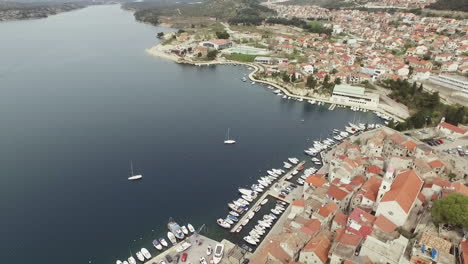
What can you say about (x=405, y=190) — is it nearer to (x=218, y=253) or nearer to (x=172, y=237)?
(x=218, y=253)

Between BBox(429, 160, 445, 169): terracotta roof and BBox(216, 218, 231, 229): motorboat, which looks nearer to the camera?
BBox(216, 218, 231, 229): motorboat

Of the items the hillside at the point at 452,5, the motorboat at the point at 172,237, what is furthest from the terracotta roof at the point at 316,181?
the hillside at the point at 452,5

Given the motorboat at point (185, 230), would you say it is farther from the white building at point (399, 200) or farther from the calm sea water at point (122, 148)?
the white building at point (399, 200)

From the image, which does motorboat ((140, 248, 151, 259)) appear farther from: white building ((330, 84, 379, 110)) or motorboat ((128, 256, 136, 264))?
white building ((330, 84, 379, 110))

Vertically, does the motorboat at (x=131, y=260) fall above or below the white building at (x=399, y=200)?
below

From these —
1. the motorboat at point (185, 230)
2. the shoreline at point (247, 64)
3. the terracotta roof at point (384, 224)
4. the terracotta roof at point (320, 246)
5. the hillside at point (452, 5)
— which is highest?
the hillside at point (452, 5)

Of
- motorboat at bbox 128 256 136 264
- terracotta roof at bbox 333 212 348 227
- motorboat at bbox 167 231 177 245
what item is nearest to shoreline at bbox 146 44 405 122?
terracotta roof at bbox 333 212 348 227
